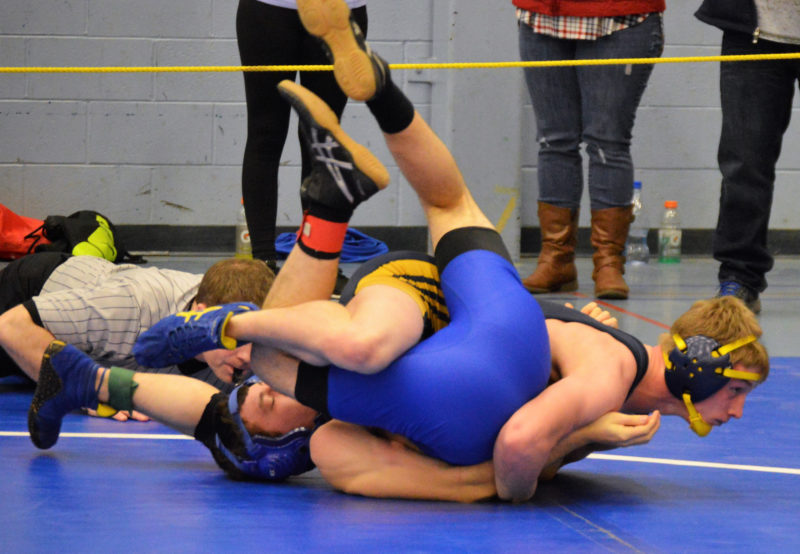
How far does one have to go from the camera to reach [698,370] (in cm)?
187

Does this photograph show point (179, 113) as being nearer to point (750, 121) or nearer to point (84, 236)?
point (84, 236)

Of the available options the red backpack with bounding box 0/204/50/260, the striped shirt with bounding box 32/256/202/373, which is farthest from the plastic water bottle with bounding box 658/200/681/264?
the striped shirt with bounding box 32/256/202/373

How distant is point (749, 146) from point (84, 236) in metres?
2.63

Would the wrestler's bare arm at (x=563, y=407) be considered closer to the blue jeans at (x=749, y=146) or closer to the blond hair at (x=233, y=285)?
the blond hair at (x=233, y=285)

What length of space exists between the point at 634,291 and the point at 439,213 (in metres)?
2.37

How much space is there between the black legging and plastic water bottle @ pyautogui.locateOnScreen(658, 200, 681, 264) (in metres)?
2.84

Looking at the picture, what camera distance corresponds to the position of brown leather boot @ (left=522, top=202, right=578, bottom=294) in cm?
395

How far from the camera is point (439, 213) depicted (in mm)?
2076

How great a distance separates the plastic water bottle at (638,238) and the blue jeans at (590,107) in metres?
1.64

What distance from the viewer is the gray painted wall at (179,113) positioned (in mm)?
5055

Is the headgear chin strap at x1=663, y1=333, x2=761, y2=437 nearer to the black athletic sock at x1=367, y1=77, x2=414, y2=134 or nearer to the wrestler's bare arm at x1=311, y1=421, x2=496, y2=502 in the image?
the wrestler's bare arm at x1=311, y1=421, x2=496, y2=502

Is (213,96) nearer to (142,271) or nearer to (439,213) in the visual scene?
(142,271)

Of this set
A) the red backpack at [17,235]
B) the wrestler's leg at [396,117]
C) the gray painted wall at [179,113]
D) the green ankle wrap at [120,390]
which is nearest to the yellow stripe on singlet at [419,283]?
the wrestler's leg at [396,117]

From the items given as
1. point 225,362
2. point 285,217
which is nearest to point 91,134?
point 285,217
